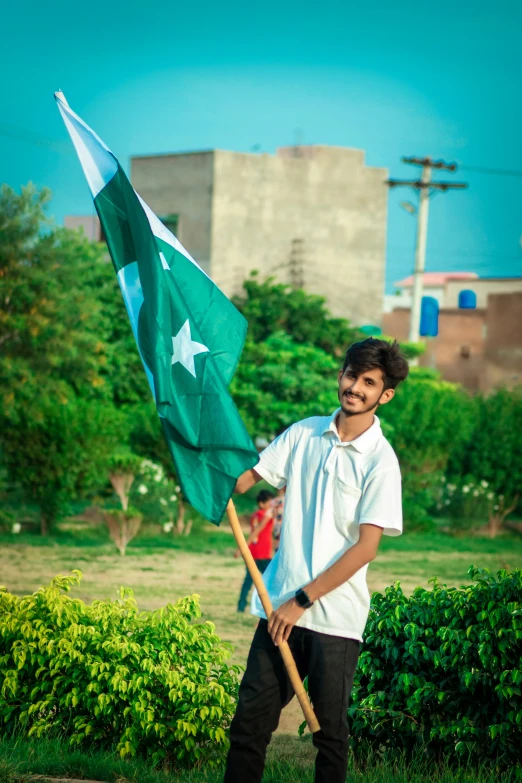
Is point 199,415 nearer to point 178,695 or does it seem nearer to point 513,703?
point 178,695

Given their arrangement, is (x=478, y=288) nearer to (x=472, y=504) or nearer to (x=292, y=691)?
(x=472, y=504)

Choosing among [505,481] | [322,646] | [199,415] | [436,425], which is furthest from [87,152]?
[505,481]

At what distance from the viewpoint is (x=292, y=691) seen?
418 cm

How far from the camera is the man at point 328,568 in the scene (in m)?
4.06

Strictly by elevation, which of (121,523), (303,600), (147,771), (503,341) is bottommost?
(147,771)

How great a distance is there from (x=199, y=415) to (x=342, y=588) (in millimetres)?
936

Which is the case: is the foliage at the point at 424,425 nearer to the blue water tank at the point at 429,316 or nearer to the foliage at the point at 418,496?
the foliage at the point at 418,496

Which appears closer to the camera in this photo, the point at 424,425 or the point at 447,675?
the point at 447,675

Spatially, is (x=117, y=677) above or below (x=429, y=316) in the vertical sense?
below

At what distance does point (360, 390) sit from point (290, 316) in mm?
34006

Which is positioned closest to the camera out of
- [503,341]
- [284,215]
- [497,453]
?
[497,453]

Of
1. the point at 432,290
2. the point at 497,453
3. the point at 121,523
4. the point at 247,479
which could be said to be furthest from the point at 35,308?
the point at 432,290

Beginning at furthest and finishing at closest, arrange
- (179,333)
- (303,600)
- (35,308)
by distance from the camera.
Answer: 1. (35,308)
2. (179,333)
3. (303,600)

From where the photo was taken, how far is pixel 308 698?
4293mm
